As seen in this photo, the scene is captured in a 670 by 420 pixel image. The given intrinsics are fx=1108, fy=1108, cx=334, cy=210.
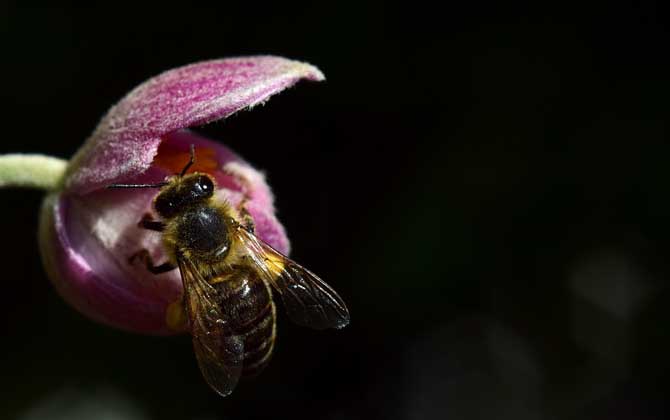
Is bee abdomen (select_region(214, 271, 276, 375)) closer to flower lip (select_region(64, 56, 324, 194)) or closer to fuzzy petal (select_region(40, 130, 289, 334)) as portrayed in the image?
fuzzy petal (select_region(40, 130, 289, 334))

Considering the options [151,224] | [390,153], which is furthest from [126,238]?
[390,153]

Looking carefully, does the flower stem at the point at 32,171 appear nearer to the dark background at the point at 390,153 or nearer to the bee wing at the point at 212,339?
the bee wing at the point at 212,339

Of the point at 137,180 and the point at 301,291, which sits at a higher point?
the point at 137,180

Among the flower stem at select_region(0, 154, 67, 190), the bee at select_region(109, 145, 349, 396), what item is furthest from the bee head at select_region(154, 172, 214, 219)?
the flower stem at select_region(0, 154, 67, 190)

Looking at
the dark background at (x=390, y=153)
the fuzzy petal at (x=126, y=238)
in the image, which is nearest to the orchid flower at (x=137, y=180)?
the fuzzy petal at (x=126, y=238)

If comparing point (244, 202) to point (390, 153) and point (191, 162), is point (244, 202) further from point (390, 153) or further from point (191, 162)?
point (390, 153)
